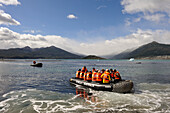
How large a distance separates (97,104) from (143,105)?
15.9ft

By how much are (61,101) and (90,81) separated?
7657 mm

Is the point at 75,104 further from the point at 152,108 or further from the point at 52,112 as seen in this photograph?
the point at 152,108

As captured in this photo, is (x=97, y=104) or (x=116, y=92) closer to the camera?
(x=97, y=104)

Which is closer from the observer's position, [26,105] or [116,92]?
[26,105]

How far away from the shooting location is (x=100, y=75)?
64.6ft

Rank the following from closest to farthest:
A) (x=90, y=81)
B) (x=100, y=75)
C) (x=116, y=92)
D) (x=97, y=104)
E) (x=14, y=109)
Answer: (x=14, y=109) < (x=97, y=104) < (x=116, y=92) < (x=100, y=75) < (x=90, y=81)

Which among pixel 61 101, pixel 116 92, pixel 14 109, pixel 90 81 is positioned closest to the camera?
pixel 14 109

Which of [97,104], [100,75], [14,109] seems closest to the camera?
[14,109]

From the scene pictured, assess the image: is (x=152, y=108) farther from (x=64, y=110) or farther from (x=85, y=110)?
(x=64, y=110)

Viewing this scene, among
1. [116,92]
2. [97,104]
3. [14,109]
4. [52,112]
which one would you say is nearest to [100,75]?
[116,92]

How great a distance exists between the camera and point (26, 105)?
13398mm

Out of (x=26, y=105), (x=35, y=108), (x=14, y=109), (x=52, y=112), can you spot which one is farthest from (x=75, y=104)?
(x=14, y=109)

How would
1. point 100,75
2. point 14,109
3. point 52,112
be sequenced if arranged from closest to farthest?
1. point 52,112
2. point 14,109
3. point 100,75

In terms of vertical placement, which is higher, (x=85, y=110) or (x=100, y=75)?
(x=100, y=75)
